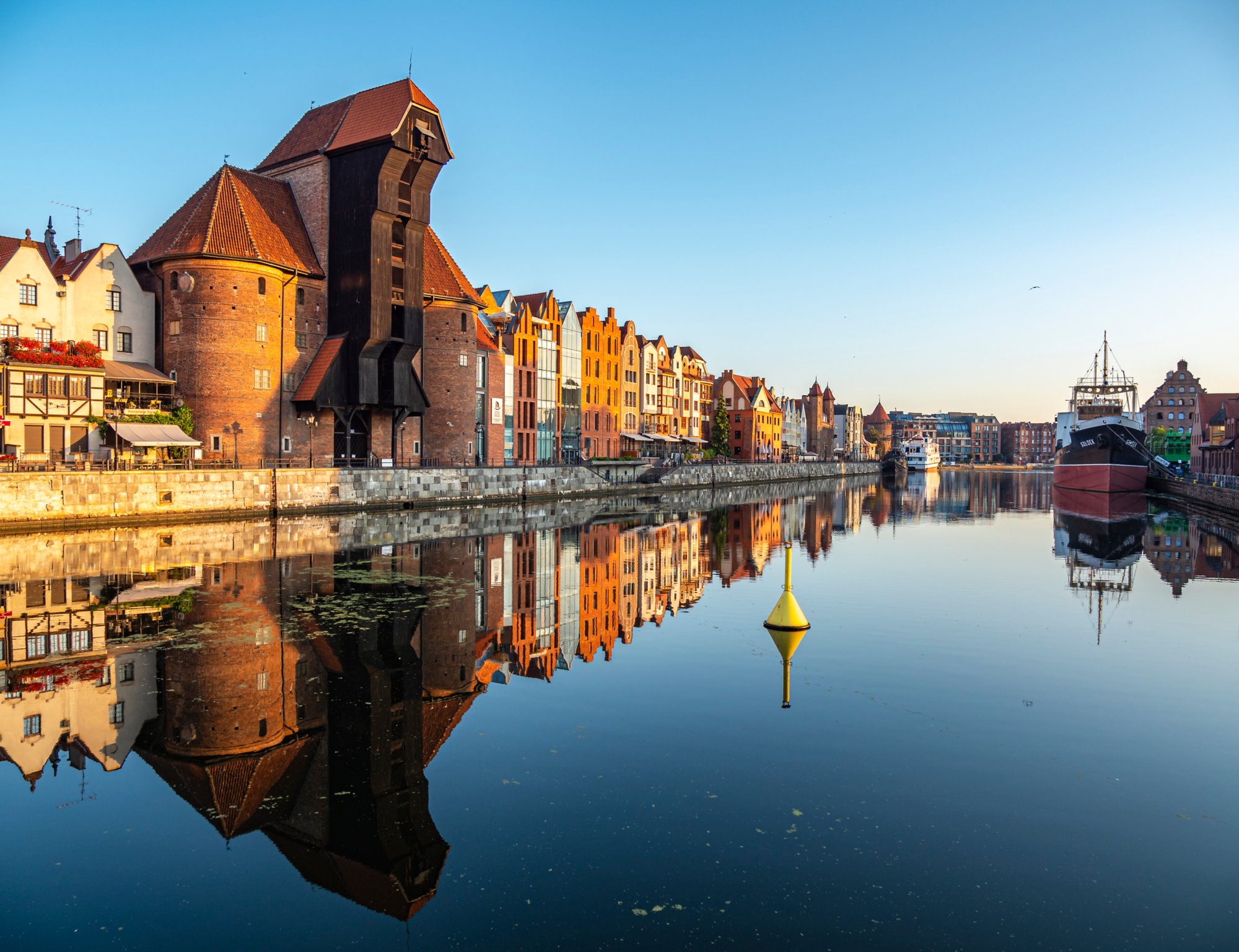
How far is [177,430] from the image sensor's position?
42.0 m

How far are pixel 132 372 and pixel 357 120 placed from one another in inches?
774

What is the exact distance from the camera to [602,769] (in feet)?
32.5

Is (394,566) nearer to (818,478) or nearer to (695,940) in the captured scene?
(695,940)

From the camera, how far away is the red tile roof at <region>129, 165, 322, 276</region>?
147 feet

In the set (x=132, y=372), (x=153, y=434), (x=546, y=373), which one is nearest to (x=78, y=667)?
(x=153, y=434)

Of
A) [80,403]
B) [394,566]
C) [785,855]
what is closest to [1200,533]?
[394,566]

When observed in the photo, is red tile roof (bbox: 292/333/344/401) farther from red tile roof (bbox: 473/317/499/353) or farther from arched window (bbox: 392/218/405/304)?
red tile roof (bbox: 473/317/499/353)

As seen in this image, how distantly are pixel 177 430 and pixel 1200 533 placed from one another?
2087 inches

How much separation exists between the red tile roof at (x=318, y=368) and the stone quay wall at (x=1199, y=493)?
185 ft

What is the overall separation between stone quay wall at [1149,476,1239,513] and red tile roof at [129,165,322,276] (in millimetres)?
59831

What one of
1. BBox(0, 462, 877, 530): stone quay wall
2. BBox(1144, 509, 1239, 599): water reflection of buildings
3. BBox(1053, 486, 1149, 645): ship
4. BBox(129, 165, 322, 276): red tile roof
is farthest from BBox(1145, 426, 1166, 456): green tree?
BBox(129, 165, 322, 276): red tile roof

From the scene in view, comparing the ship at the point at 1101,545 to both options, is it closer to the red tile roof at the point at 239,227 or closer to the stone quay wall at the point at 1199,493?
the stone quay wall at the point at 1199,493


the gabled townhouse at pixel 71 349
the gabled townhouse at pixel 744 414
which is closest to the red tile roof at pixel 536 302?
the gabled townhouse at pixel 71 349

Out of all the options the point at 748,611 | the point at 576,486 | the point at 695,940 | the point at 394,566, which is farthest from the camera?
the point at 576,486
